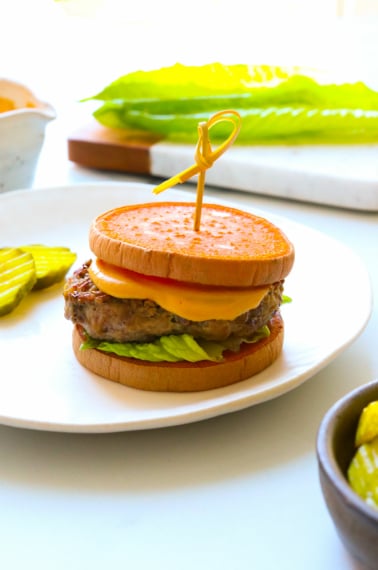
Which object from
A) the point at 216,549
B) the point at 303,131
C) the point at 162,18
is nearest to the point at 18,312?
the point at 216,549

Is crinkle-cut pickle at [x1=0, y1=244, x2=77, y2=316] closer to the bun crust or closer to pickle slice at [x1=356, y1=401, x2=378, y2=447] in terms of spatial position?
the bun crust

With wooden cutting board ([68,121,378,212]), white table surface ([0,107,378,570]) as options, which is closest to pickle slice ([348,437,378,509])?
white table surface ([0,107,378,570])

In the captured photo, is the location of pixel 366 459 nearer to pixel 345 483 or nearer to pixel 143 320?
pixel 345 483

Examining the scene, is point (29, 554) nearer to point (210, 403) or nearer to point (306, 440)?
point (210, 403)

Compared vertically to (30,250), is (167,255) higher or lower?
higher

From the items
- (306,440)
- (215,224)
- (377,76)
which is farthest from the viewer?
(377,76)

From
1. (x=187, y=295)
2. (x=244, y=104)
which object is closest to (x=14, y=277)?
(x=187, y=295)
